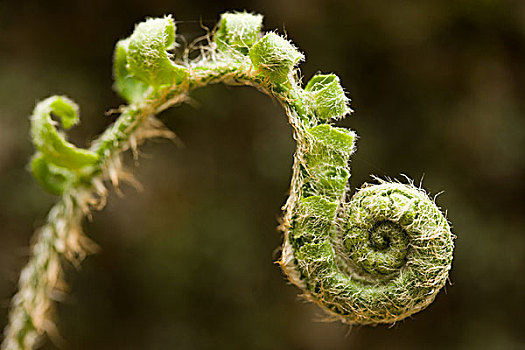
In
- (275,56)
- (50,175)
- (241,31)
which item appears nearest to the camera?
(275,56)

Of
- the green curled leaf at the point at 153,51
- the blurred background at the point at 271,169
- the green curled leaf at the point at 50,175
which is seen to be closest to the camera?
the green curled leaf at the point at 153,51

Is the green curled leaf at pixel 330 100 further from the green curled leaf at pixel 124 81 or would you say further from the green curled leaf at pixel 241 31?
the green curled leaf at pixel 124 81

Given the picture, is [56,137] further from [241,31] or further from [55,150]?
[241,31]

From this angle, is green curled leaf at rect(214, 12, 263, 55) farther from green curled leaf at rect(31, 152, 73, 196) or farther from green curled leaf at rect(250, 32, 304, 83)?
green curled leaf at rect(31, 152, 73, 196)

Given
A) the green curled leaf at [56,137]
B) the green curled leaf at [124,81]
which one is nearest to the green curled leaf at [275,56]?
the green curled leaf at [124,81]

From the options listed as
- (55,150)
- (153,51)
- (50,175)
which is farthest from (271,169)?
(153,51)

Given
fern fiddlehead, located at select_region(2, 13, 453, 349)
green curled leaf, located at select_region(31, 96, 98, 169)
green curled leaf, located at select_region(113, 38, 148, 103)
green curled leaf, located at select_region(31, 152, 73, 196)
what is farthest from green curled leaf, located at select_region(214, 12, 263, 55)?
green curled leaf, located at select_region(31, 152, 73, 196)
